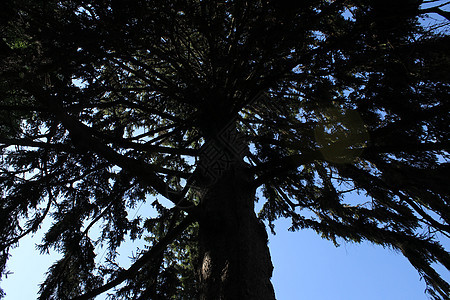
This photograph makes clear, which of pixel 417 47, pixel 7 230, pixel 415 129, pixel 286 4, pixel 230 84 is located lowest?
pixel 7 230

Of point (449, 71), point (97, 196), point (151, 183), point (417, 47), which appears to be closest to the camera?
point (151, 183)

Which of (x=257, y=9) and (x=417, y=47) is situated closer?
(x=417, y=47)

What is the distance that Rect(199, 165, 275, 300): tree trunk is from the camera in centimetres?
253

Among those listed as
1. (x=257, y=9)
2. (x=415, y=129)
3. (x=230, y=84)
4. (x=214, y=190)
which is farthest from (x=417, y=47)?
(x=214, y=190)

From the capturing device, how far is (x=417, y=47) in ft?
10.4

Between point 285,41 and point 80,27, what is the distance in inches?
102

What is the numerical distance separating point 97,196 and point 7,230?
1.15 m

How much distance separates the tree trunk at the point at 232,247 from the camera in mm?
2529

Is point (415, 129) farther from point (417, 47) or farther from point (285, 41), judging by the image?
point (285, 41)

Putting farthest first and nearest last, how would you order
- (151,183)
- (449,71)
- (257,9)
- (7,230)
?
(257,9) < (7,230) < (449,71) < (151,183)

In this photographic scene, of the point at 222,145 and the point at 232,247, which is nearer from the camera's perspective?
the point at 232,247

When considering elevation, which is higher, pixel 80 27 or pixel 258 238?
pixel 80 27

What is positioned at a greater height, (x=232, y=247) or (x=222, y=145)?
(x=222, y=145)

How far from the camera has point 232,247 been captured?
283cm
